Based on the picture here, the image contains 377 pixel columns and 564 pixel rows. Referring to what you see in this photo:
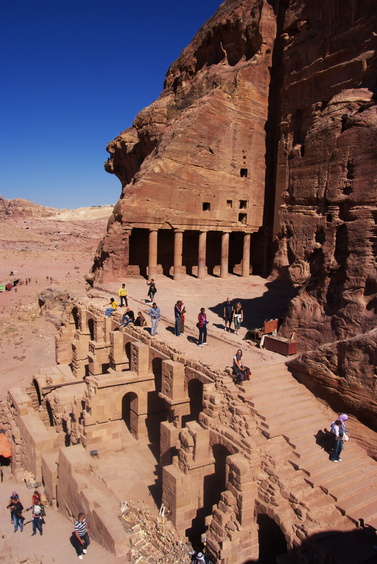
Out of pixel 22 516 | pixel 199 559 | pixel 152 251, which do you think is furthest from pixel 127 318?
pixel 199 559

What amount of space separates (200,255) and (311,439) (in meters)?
18.7

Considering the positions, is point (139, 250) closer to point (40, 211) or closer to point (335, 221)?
point (335, 221)

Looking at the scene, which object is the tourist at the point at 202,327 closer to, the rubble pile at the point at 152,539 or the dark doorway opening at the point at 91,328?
the rubble pile at the point at 152,539

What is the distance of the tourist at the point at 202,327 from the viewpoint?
49.9ft

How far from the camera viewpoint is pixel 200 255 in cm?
2883

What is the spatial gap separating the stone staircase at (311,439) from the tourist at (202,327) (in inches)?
109

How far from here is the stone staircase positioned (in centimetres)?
977

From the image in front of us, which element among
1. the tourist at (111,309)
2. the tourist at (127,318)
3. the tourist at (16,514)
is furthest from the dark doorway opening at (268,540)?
the tourist at (111,309)

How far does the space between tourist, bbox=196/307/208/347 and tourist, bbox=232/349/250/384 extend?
9.20ft

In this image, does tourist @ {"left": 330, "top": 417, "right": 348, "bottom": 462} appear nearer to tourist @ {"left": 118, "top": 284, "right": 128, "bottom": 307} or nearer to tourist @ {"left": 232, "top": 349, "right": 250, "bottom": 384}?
tourist @ {"left": 232, "top": 349, "right": 250, "bottom": 384}

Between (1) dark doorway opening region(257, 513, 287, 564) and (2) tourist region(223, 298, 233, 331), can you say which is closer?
(1) dark doorway opening region(257, 513, 287, 564)

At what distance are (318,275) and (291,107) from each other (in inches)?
672

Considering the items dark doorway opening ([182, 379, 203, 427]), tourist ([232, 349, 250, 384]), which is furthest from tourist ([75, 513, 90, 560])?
tourist ([232, 349, 250, 384])

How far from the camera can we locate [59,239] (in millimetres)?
86312
